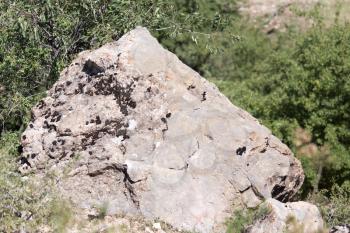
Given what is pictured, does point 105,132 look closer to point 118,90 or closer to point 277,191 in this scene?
point 118,90

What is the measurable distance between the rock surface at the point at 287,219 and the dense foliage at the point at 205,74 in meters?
1.03

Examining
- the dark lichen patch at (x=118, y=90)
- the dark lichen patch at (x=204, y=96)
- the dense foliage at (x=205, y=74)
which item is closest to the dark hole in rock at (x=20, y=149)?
the dense foliage at (x=205, y=74)

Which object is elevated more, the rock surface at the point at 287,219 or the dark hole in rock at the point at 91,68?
the dark hole in rock at the point at 91,68

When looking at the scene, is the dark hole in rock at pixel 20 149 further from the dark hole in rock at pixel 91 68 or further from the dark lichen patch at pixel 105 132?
the dark hole in rock at pixel 91 68

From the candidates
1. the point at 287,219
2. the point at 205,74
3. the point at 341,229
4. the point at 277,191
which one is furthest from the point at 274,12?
the point at 287,219

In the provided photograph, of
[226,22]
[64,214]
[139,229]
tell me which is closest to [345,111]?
[226,22]

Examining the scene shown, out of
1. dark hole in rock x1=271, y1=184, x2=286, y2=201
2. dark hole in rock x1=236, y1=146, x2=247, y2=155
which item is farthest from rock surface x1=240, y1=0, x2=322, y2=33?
dark hole in rock x1=236, y1=146, x2=247, y2=155

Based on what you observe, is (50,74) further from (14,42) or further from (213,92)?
(213,92)

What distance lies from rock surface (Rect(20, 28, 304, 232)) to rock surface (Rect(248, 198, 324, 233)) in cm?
60

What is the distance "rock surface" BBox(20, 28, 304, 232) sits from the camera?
977 cm

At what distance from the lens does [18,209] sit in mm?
8586

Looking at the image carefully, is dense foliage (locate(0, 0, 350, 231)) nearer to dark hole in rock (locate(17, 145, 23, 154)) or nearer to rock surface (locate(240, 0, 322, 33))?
dark hole in rock (locate(17, 145, 23, 154))

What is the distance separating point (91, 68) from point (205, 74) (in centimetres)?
1383

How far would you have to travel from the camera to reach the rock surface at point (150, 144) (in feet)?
32.0
